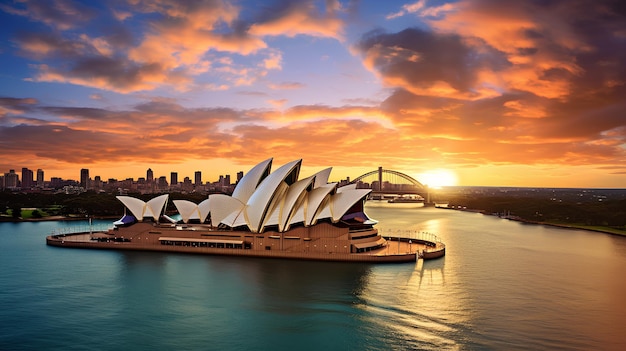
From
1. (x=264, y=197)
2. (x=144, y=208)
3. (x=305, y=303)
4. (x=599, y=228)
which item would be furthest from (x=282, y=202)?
(x=599, y=228)

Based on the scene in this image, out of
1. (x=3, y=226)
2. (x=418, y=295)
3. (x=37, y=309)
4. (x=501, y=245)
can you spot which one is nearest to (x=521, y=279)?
(x=418, y=295)

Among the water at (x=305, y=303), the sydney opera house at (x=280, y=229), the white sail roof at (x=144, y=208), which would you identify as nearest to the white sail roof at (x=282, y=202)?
the sydney opera house at (x=280, y=229)

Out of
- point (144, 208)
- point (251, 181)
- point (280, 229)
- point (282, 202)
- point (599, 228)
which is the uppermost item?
point (251, 181)

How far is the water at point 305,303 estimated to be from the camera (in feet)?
73.6

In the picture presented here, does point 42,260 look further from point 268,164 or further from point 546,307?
point 546,307

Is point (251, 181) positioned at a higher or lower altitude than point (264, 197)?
higher

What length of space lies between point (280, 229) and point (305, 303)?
53.6ft

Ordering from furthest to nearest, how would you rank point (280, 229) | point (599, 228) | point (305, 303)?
point (599, 228) < point (280, 229) < point (305, 303)

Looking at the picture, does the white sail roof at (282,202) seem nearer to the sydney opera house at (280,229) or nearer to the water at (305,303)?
the sydney opera house at (280,229)

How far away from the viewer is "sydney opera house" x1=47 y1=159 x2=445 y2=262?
43.3m

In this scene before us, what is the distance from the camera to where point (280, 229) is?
44.1 m

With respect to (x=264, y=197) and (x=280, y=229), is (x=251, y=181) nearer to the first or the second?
(x=264, y=197)

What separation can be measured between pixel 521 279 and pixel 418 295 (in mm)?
10693

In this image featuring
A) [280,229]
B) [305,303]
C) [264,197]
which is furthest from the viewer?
[264,197]
